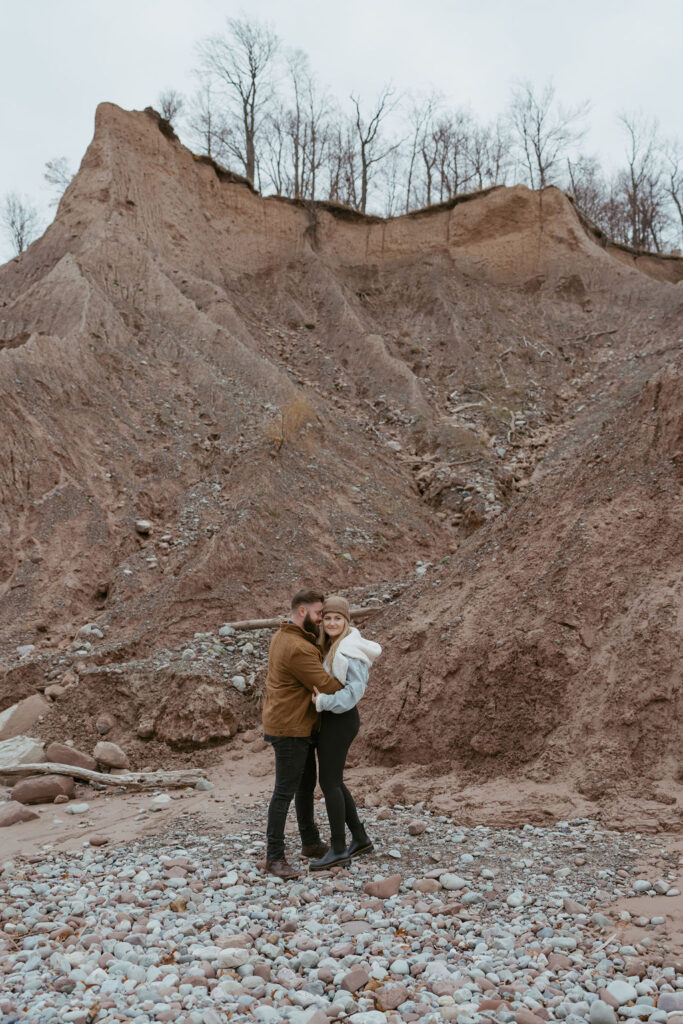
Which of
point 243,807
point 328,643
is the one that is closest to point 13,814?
point 243,807

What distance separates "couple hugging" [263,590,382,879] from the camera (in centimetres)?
439

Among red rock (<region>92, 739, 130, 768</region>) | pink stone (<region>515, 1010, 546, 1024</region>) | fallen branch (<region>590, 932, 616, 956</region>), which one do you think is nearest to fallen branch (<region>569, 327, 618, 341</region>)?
red rock (<region>92, 739, 130, 768</region>)

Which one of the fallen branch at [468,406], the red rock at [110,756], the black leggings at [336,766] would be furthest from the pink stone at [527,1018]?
the fallen branch at [468,406]

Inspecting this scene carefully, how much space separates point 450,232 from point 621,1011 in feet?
80.3

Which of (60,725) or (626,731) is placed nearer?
(626,731)

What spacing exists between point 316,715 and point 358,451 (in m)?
10.7

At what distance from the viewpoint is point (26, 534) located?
37.8ft

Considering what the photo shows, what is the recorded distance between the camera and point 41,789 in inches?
258

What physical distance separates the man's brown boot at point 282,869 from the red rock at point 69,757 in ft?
11.0

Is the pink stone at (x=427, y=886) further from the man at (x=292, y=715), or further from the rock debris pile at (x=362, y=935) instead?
the man at (x=292, y=715)

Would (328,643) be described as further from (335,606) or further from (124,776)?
(124,776)

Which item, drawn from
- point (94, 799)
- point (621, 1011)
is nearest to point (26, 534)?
point (94, 799)

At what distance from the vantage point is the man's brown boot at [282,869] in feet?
14.1

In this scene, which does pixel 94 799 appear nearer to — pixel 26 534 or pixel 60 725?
pixel 60 725
